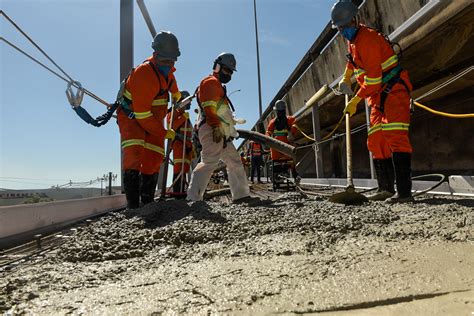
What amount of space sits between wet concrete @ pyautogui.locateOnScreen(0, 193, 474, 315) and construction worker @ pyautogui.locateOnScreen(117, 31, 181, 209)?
1431 mm

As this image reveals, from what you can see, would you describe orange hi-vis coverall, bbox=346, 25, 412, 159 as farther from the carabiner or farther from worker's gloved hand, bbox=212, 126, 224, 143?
the carabiner

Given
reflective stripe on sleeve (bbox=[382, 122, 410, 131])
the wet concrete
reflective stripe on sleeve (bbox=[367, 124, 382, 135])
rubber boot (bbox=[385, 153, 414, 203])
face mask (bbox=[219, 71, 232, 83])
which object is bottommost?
the wet concrete

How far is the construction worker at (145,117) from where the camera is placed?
11.5 feet

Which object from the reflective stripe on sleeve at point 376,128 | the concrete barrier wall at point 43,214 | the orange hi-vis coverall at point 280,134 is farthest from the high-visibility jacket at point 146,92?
the orange hi-vis coverall at point 280,134

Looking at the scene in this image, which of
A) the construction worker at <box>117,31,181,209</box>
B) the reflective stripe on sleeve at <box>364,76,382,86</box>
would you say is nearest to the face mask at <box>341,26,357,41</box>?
the reflective stripe on sleeve at <box>364,76,382,86</box>

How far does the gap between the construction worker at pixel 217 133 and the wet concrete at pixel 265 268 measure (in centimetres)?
160

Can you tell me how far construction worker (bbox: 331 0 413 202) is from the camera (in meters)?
3.01

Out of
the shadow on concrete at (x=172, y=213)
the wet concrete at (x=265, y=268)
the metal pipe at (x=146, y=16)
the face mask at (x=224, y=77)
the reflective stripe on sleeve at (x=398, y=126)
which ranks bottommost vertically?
the wet concrete at (x=265, y=268)

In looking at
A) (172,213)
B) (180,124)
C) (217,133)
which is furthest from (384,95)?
(180,124)

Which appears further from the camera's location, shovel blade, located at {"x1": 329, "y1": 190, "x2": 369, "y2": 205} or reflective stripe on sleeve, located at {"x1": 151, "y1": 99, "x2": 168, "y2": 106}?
reflective stripe on sleeve, located at {"x1": 151, "y1": 99, "x2": 168, "y2": 106}

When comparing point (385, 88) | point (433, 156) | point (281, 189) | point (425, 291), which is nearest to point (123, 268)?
point (425, 291)

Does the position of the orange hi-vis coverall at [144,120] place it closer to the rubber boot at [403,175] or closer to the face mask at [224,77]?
the face mask at [224,77]

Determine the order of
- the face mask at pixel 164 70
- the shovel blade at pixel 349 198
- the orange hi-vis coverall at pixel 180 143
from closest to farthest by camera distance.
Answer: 1. the shovel blade at pixel 349 198
2. the face mask at pixel 164 70
3. the orange hi-vis coverall at pixel 180 143

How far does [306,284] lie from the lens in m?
1.14
